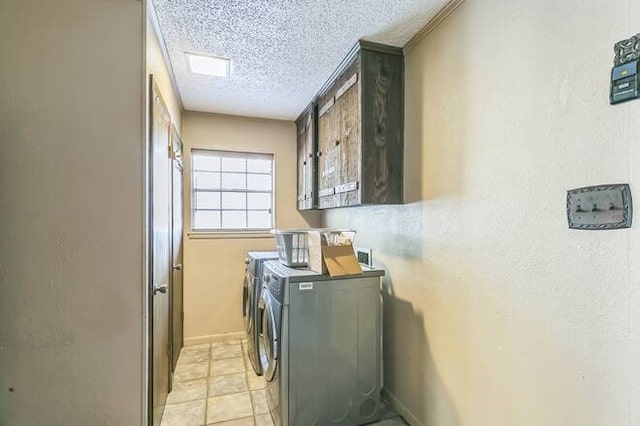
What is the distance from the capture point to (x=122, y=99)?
1597mm

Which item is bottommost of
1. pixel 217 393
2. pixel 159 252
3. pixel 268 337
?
pixel 217 393

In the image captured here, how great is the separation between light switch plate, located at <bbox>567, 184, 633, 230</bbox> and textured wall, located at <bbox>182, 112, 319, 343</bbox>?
118 inches

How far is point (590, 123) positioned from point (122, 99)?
2.01 m

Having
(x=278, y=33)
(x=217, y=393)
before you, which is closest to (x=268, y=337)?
(x=217, y=393)

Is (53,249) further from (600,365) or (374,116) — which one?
(600,365)

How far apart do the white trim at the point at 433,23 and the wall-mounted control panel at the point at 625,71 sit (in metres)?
0.92

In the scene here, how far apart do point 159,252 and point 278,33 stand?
1562mm

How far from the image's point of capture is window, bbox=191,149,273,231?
11.7ft

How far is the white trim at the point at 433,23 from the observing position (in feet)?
5.66

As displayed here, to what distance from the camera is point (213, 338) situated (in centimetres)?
348

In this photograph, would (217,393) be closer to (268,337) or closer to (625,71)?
(268,337)

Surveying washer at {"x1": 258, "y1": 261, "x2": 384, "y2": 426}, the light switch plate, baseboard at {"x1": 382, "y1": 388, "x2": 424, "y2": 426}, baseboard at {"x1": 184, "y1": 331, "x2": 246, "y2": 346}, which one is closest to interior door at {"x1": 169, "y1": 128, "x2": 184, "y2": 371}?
baseboard at {"x1": 184, "y1": 331, "x2": 246, "y2": 346}

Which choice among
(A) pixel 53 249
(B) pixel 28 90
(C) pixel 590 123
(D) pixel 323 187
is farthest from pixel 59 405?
(C) pixel 590 123

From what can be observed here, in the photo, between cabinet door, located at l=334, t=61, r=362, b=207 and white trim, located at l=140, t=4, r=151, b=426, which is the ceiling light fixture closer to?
white trim, located at l=140, t=4, r=151, b=426
